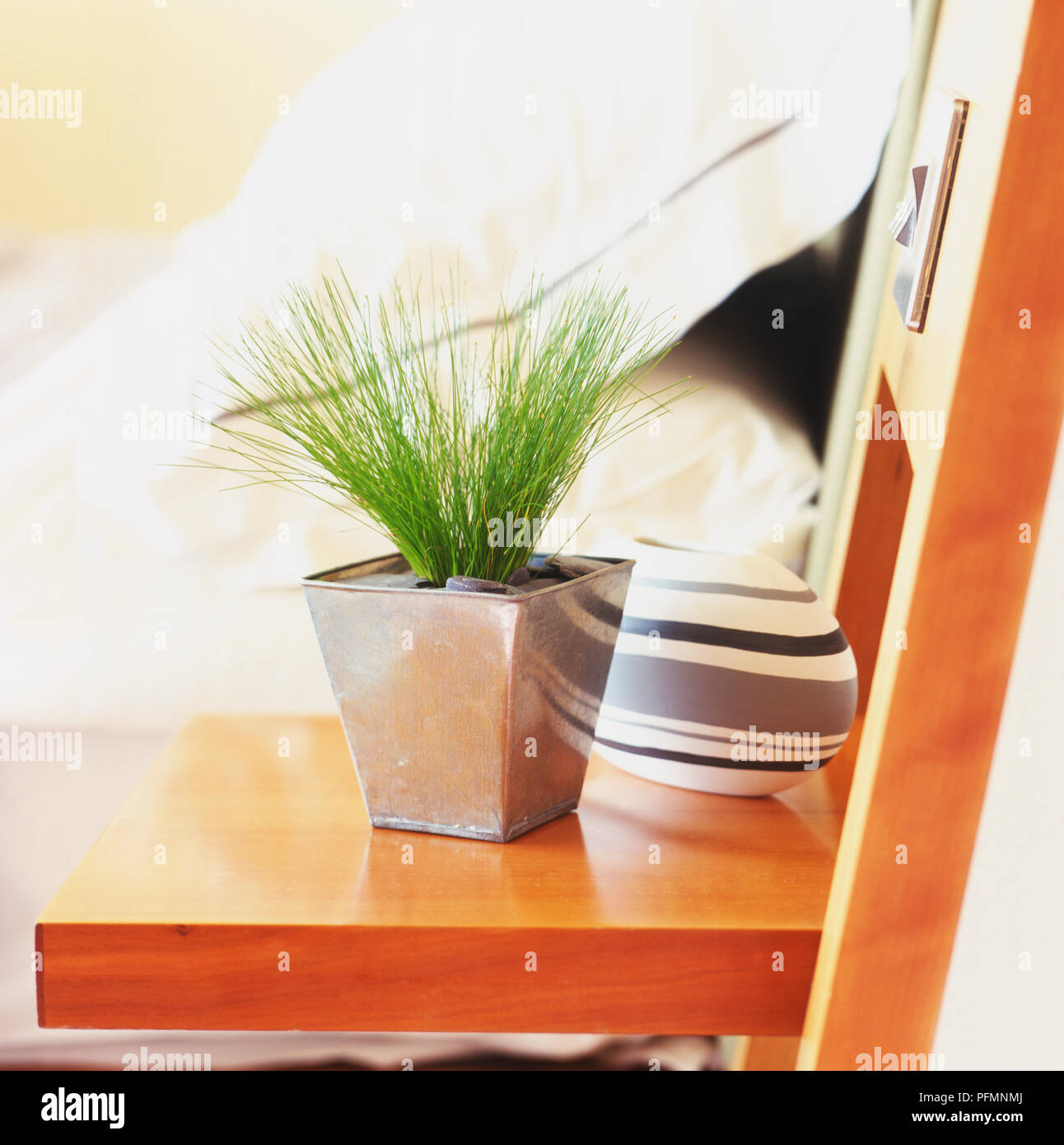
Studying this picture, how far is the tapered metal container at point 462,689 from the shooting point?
582 mm

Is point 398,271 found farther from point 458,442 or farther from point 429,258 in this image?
point 458,442

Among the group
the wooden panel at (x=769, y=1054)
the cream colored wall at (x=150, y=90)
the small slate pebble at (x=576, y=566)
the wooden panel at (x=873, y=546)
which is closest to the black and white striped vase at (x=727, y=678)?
the small slate pebble at (x=576, y=566)

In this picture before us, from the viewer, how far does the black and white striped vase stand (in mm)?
694

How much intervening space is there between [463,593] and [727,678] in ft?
0.70

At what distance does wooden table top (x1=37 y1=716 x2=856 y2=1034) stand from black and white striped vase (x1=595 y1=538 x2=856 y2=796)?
10cm

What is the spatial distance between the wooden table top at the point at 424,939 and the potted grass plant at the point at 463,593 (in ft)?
0.16

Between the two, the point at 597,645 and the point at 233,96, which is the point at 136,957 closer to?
the point at 597,645

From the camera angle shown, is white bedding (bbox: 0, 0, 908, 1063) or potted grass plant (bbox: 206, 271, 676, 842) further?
white bedding (bbox: 0, 0, 908, 1063)

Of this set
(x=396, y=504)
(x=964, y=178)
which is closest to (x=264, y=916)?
(x=396, y=504)

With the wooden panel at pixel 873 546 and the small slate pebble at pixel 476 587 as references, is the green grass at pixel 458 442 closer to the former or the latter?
the small slate pebble at pixel 476 587

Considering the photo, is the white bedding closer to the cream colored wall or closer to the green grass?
the cream colored wall

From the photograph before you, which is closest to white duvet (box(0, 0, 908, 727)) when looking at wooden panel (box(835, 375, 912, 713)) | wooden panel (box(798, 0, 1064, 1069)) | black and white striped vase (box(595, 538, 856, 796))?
wooden panel (box(835, 375, 912, 713))

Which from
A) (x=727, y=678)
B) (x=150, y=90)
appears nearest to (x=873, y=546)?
(x=727, y=678)

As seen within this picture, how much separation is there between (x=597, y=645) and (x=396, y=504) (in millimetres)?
152
